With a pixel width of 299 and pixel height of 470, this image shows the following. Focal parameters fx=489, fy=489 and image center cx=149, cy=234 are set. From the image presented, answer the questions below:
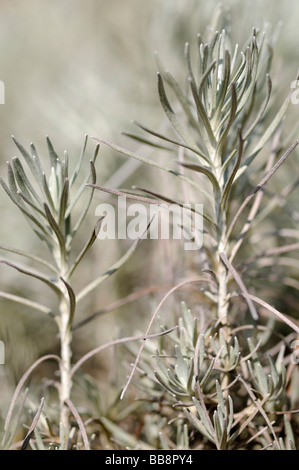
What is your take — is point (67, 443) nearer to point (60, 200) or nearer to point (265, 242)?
point (60, 200)

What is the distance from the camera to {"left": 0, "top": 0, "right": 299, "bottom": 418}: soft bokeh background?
420 millimetres

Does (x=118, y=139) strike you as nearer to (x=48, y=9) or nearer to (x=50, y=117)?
(x=50, y=117)

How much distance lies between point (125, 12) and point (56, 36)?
0.13m

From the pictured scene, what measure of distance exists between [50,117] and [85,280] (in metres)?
0.17

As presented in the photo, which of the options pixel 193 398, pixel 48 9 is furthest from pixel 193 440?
pixel 48 9

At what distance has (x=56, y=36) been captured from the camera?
758 millimetres

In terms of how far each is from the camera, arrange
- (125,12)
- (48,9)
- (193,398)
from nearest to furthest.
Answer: (193,398), (125,12), (48,9)

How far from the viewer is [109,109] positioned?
1.66 ft

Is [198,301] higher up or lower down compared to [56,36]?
lower down

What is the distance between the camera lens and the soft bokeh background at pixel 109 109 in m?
0.42

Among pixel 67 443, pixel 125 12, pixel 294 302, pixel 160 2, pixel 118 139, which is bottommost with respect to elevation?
pixel 67 443

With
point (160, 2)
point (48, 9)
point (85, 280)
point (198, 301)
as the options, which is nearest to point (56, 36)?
point (48, 9)

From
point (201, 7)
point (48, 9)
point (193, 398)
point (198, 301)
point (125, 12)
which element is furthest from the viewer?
point (48, 9)

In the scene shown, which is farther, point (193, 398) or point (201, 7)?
point (201, 7)
